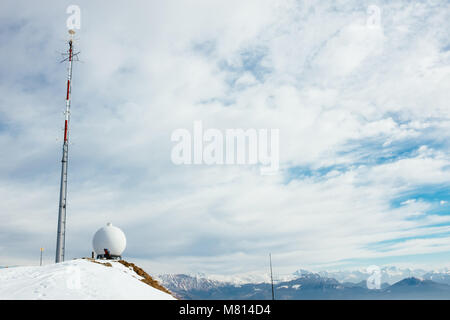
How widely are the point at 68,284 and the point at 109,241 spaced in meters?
31.9

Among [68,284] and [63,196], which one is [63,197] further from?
[68,284]

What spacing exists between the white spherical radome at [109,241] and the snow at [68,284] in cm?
2372

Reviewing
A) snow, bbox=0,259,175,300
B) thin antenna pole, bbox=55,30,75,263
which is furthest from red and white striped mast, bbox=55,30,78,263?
snow, bbox=0,259,175,300

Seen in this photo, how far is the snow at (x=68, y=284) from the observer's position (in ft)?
83.9

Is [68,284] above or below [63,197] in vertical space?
below

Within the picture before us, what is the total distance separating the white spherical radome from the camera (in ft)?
194

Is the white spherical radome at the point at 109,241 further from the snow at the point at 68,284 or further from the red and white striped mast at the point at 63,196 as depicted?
the snow at the point at 68,284

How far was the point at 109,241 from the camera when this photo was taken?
58938 mm

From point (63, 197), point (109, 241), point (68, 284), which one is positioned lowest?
point (68, 284)

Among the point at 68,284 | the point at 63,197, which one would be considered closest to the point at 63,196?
the point at 63,197
